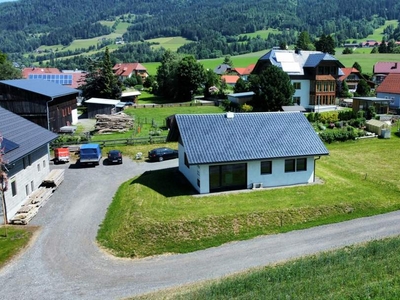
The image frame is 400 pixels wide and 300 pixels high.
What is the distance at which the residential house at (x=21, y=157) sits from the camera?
27.1 meters

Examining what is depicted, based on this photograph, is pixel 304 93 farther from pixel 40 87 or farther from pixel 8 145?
pixel 8 145

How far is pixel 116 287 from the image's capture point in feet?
63.2

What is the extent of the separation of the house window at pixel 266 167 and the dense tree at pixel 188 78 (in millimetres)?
54557

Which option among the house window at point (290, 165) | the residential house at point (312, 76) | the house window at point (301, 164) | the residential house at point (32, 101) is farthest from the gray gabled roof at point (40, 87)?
the residential house at point (312, 76)

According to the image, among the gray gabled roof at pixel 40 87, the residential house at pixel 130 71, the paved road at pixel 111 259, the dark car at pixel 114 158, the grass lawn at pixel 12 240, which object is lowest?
the paved road at pixel 111 259

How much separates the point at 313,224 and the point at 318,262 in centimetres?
709

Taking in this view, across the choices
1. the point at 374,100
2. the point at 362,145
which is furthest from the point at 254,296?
the point at 374,100

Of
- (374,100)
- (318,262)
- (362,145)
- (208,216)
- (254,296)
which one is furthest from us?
(374,100)

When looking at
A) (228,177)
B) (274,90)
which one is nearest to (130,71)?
(274,90)

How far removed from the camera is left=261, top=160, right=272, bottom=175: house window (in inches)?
1208

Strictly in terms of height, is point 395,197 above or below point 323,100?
below

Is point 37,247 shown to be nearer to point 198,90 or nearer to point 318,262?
point 318,262

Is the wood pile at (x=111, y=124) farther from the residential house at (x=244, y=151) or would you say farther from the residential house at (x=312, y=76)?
the residential house at (x=312, y=76)

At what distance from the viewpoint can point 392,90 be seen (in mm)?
64438
